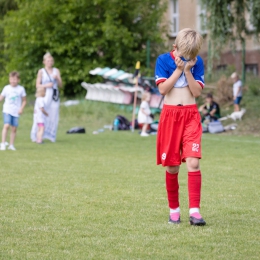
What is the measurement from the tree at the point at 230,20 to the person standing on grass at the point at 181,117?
15121 mm

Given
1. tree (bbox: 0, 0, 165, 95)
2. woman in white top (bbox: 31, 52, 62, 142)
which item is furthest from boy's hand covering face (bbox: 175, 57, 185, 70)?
tree (bbox: 0, 0, 165, 95)

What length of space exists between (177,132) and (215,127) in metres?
15.1

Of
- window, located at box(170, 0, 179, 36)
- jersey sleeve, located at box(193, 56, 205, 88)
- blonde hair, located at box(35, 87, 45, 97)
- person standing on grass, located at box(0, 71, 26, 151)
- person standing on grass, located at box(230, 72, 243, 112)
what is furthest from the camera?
window, located at box(170, 0, 179, 36)

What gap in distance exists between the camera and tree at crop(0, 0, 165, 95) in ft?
102

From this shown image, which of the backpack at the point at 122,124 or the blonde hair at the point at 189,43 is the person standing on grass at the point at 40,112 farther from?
the blonde hair at the point at 189,43

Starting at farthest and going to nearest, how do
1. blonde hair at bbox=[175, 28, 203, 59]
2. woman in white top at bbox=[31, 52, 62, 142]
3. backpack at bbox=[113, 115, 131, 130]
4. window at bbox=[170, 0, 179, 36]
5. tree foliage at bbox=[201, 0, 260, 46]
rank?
window at bbox=[170, 0, 179, 36] < backpack at bbox=[113, 115, 131, 130] < tree foliage at bbox=[201, 0, 260, 46] < woman in white top at bbox=[31, 52, 62, 142] < blonde hair at bbox=[175, 28, 203, 59]

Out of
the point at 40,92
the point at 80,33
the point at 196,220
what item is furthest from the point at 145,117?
the point at 196,220

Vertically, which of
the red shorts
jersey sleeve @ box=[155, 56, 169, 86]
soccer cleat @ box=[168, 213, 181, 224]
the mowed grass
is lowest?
the mowed grass

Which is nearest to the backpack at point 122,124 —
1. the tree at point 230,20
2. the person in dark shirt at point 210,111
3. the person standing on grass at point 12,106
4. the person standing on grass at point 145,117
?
the person standing on grass at point 145,117

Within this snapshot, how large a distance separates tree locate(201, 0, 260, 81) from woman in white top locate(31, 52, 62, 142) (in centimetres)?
638

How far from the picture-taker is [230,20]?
2294 centimetres

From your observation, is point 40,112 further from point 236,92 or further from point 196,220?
point 196,220

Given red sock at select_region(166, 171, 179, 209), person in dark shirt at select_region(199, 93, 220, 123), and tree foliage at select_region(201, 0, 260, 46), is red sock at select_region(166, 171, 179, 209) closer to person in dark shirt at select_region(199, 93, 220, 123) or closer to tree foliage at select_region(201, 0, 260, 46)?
tree foliage at select_region(201, 0, 260, 46)

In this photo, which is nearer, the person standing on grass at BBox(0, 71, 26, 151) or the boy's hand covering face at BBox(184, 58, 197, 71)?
the boy's hand covering face at BBox(184, 58, 197, 71)
